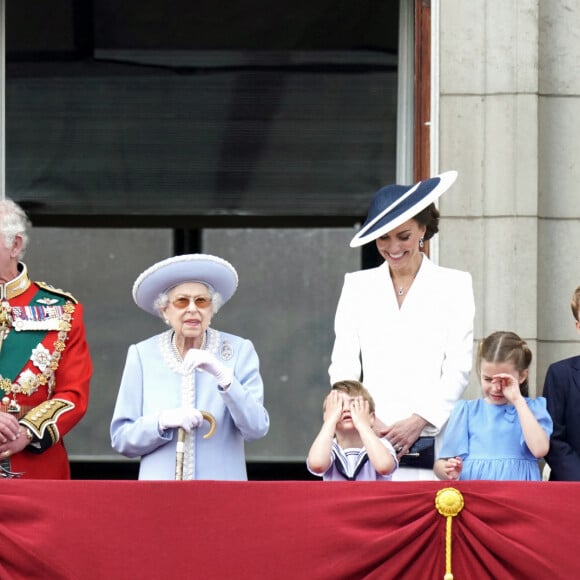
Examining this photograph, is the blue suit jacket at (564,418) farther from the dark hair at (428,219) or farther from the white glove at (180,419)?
the white glove at (180,419)

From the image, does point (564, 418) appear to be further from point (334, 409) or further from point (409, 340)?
point (334, 409)

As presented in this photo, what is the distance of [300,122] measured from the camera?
853cm

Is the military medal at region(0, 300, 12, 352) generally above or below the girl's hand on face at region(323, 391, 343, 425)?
above

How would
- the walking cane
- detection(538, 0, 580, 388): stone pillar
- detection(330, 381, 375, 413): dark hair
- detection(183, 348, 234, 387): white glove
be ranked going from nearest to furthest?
1. detection(183, 348, 234, 387): white glove
2. the walking cane
3. detection(330, 381, 375, 413): dark hair
4. detection(538, 0, 580, 388): stone pillar

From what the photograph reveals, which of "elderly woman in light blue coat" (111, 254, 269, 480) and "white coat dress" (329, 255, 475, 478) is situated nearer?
"elderly woman in light blue coat" (111, 254, 269, 480)

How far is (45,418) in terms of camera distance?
5.59 metres

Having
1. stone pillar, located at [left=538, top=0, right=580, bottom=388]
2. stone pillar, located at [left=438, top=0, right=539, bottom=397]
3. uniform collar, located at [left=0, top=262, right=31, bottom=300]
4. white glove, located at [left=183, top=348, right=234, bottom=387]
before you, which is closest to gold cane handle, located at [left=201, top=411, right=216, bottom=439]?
white glove, located at [left=183, top=348, right=234, bottom=387]

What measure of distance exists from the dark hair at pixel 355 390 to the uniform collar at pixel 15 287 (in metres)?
1.31

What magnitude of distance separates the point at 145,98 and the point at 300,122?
892 millimetres

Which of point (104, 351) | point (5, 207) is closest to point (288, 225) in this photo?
point (104, 351)

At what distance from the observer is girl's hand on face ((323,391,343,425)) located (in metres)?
5.38

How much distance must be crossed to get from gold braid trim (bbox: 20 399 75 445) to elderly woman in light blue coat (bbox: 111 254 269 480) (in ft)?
0.82

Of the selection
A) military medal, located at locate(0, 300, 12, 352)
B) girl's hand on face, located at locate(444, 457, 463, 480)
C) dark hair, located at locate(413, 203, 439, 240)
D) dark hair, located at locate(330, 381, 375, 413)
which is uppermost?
dark hair, located at locate(413, 203, 439, 240)

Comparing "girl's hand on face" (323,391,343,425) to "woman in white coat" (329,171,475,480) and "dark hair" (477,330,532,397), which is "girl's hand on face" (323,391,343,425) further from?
"dark hair" (477,330,532,397)
